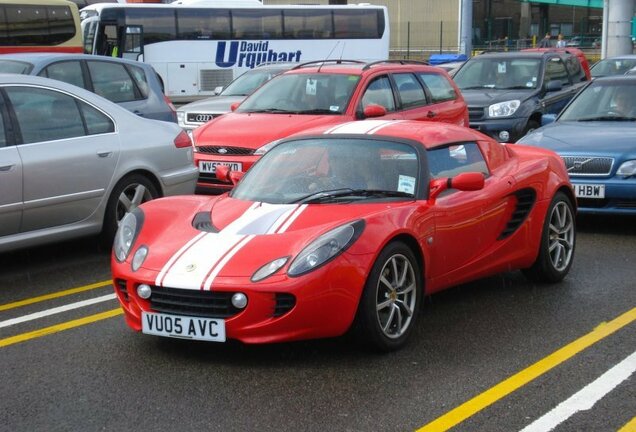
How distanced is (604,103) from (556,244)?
4.12m

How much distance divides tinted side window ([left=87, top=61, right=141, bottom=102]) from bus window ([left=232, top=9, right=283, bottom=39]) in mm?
18418

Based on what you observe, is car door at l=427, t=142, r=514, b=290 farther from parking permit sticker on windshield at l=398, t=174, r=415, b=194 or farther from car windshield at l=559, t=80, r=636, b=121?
car windshield at l=559, t=80, r=636, b=121

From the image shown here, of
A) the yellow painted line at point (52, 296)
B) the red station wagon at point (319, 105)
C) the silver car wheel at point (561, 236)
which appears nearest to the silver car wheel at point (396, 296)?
the silver car wheel at point (561, 236)

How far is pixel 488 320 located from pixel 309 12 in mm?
25869

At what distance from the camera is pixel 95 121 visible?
8.24 metres

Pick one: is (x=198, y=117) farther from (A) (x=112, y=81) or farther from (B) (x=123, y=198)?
(B) (x=123, y=198)

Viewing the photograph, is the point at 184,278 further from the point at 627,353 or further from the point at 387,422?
the point at 627,353

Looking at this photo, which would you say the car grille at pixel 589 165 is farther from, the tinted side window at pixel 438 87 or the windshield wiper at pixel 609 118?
the tinted side window at pixel 438 87

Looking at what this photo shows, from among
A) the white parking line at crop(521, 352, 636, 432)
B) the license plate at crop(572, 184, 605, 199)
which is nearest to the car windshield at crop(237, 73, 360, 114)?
the license plate at crop(572, 184, 605, 199)

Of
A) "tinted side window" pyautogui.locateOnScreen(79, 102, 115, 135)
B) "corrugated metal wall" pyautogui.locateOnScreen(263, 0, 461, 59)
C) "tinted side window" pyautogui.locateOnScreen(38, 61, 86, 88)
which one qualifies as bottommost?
"corrugated metal wall" pyautogui.locateOnScreen(263, 0, 461, 59)

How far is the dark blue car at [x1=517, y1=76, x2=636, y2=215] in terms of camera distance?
8.99 metres

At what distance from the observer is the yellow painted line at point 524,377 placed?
177 inches

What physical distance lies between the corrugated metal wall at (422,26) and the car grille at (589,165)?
157 feet

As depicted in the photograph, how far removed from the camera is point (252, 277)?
5.08m
